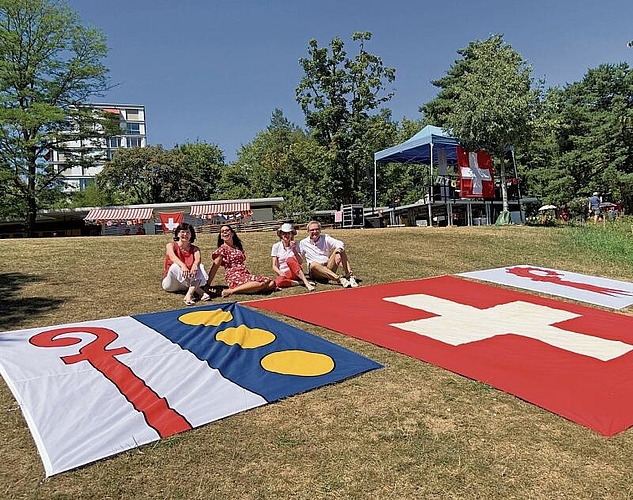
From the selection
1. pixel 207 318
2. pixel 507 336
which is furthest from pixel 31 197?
pixel 507 336

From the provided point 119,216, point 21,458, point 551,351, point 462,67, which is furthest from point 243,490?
point 462,67

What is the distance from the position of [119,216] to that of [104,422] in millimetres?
29699

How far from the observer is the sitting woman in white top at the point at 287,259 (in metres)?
6.65

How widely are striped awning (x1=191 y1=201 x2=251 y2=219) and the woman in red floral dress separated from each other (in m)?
24.1

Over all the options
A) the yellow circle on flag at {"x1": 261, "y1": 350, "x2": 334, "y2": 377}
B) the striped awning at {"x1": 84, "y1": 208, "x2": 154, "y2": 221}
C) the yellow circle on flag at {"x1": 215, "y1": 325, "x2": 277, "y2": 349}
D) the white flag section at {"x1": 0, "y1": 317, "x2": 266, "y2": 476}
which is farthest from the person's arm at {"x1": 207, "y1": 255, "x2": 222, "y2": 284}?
the striped awning at {"x1": 84, "y1": 208, "x2": 154, "y2": 221}

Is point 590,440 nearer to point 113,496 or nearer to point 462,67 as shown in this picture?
point 113,496

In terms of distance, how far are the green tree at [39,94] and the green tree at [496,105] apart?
18950mm

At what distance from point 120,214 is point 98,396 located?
29501mm

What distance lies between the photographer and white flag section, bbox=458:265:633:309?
20.4ft

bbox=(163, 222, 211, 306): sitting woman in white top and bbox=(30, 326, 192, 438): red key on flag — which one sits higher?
bbox=(163, 222, 211, 306): sitting woman in white top

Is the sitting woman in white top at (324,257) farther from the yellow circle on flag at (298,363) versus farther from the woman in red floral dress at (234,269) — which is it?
the yellow circle on flag at (298,363)

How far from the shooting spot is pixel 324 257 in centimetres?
698

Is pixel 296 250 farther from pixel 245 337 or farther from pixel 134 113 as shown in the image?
pixel 134 113

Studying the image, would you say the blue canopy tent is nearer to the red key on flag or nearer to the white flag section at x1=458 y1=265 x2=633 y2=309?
the white flag section at x1=458 y1=265 x2=633 y2=309
